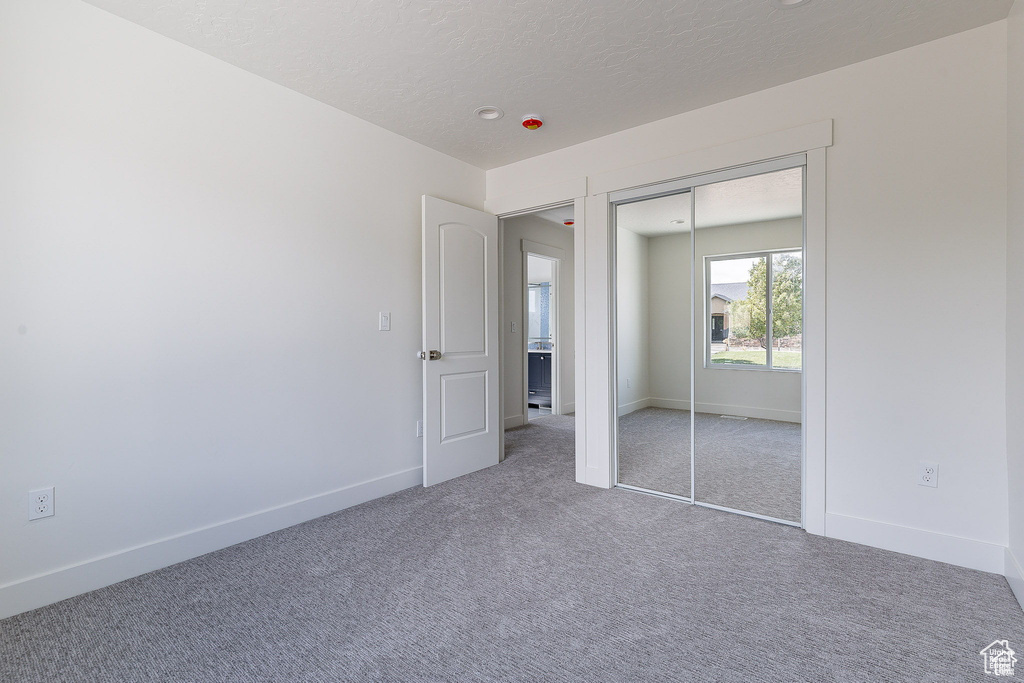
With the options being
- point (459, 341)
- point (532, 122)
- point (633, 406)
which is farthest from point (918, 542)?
point (532, 122)

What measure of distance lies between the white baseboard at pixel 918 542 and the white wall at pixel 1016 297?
0.29 feet

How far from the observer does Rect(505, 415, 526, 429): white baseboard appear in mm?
5438

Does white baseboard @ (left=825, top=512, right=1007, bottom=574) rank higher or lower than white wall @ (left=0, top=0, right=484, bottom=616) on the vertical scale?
lower

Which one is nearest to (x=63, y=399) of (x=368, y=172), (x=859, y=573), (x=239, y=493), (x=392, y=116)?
(x=239, y=493)

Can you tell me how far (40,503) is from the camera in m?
1.95

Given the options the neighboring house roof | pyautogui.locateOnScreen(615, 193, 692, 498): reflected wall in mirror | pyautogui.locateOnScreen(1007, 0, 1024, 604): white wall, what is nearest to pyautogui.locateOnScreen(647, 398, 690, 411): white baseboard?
pyautogui.locateOnScreen(615, 193, 692, 498): reflected wall in mirror

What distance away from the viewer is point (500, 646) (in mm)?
1665

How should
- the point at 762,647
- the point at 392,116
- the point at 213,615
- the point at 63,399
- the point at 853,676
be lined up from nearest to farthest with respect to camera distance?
1. the point at 853,676
2. the point at 762,647
3. the point at 213,615
4. the point at 63,399
5. the point at 392,116

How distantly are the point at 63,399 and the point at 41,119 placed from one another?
1177 mm

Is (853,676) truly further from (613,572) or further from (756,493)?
(756,493)

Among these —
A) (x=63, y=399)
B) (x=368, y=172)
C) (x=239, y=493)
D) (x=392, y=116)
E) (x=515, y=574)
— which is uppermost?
(x=392, y=116)

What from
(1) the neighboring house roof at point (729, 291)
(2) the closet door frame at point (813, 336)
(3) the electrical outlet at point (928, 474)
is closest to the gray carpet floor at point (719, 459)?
(2) the closet door frame at point (813, 336)

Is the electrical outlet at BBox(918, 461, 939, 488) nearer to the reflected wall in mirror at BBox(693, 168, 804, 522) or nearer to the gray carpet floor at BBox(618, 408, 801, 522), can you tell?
the reflected wall in mirror at BBox(693, 168, 804, 522)

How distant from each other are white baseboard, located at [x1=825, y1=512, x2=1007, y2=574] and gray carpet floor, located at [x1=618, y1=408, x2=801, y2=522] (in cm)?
29
